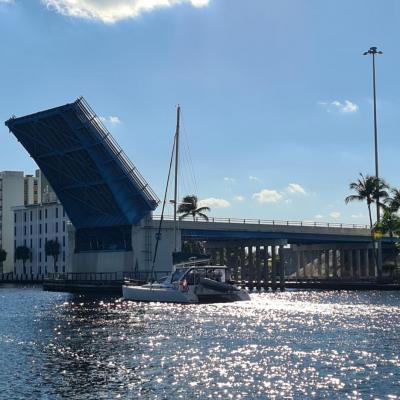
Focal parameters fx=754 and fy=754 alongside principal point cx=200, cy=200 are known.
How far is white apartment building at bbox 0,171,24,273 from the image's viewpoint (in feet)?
505

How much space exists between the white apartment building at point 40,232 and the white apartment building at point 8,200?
1094 centimetres

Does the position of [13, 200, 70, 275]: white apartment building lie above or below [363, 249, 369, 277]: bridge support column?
above

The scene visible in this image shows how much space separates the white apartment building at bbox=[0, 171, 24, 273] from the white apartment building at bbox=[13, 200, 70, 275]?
35.9 ft

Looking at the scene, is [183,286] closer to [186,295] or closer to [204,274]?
[186,295]

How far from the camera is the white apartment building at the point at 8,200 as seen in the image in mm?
153875

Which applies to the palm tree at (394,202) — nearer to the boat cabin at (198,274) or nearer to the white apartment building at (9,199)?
the boat cabin at (198,274)

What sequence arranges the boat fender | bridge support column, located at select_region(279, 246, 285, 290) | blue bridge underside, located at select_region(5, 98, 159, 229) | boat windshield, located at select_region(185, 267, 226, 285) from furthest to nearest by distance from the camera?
bridge support column, located at select_region(279, 246, 285, 290) → blue bridge underside, located at select_region(5, 98, 159, 229) → boat windshield, located at select_region(185, 267, 226, 285) → the boat fender

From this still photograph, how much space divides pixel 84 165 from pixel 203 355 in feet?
141

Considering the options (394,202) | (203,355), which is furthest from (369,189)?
(203,355)

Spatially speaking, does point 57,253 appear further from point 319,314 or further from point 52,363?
point 52,363

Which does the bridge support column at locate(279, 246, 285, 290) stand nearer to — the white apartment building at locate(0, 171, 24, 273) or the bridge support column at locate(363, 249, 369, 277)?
the bridge support column at locate(363, 249, 369, 277)

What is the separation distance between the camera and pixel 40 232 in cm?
13700

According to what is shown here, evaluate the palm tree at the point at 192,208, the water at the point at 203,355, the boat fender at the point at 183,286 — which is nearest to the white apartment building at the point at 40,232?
the palm tree at the point at 192,208

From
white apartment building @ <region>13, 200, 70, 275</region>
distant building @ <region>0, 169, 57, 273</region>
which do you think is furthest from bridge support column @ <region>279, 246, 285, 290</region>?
distant building @ <region>0, 169, 57, 273</region>
